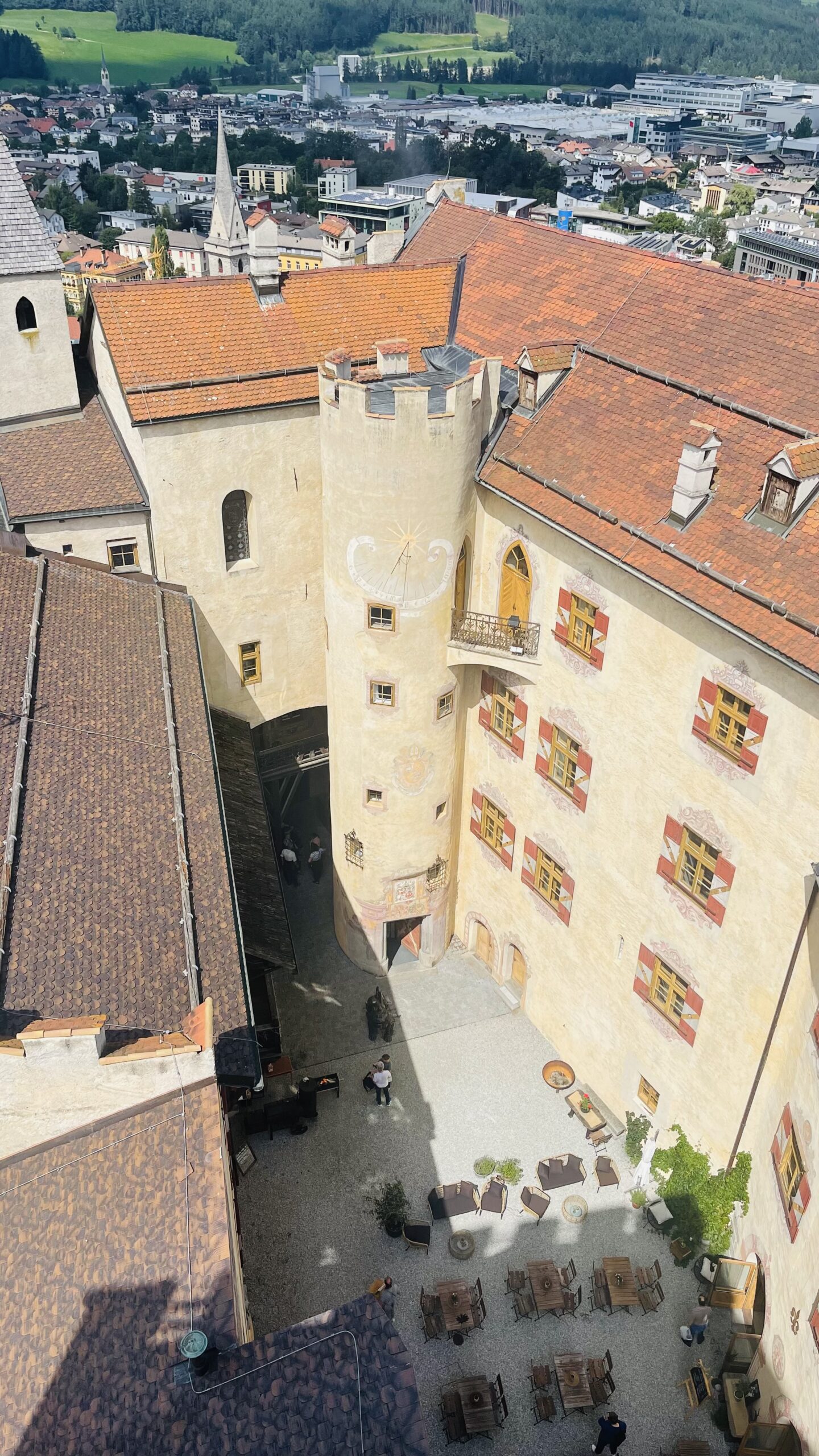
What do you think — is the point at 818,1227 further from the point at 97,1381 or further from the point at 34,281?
the point at 34,281

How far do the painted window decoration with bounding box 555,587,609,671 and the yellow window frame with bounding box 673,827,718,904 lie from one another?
5.12 m

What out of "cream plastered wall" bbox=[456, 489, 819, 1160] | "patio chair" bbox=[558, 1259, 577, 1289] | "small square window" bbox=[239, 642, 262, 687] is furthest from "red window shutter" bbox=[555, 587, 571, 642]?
"patio chair" bbox=[558, 1259, 577, 1289]

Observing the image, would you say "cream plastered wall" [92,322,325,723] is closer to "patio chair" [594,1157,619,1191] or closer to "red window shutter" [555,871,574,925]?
"red window shutter" [555,871,574,925]

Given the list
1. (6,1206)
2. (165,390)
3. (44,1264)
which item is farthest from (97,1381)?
(165,390)

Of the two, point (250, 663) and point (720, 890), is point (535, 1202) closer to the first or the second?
point (720, 890)

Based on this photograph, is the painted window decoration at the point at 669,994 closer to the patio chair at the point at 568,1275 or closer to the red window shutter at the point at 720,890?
the red window shutter at the point at 720,890

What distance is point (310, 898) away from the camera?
136 feet

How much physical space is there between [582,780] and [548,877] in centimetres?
444

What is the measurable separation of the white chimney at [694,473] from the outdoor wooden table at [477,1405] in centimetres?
2132

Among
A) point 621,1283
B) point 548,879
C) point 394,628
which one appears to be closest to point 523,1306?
point 621,1283

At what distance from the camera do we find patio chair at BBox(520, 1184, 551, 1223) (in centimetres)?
2991

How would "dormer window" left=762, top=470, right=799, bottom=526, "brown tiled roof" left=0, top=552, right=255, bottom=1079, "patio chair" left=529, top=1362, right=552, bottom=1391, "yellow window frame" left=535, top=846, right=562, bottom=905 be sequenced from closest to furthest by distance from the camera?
"brown tiled roof" left=0, top=552, right=255, bottom=1079 < "dormer window" left=762, top=470, right=799, bottom=526 < "patio chair" left=529, top=1362, right=552, bottom=1391 < "yellow window frame" left=535, top=846, right=562, bottom=905

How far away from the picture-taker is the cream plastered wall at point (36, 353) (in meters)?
34.0

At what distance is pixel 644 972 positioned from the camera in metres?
28.9
